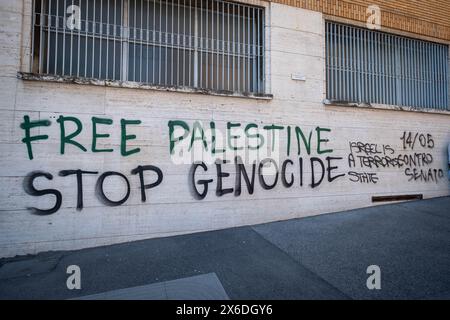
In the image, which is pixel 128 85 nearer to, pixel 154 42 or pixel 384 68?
pixel 154 42

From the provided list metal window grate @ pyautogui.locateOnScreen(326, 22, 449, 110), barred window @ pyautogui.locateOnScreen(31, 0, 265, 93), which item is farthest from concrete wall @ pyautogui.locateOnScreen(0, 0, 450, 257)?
metal window grate @ pyautogui.locateOnScreen(326, 22, 449, 110)

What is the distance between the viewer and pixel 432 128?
6043 millimetres

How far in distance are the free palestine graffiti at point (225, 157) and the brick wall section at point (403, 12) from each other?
235 cm

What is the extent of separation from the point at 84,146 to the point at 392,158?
5.65 metres

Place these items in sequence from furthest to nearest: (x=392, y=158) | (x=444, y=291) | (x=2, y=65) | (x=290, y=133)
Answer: (x=392, y=158)
(x=290, y=133)
(x=2, y=65)
(x=444, y=291)

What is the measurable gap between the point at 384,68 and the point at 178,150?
481 centimetres

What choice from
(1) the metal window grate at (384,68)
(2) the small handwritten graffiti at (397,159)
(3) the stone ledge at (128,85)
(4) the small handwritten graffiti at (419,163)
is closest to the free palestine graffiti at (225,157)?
(2) the small handwritten graffiti at (397,159)

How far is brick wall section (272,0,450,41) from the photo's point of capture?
532cm

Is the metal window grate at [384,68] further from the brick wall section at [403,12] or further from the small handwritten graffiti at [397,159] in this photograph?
the small handwritten graffiti at [397,159]

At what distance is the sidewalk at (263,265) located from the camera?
2.56m

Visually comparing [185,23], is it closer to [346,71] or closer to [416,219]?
[346,71]

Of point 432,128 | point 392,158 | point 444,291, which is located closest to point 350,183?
point 392,158

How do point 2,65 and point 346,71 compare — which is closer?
point 2,65

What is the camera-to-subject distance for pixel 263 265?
3.08 metres
